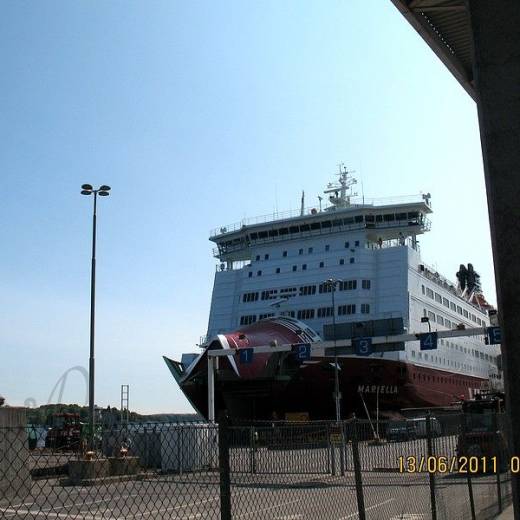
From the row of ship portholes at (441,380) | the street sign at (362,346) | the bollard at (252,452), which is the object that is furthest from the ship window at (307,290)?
the bollard at (252,452)

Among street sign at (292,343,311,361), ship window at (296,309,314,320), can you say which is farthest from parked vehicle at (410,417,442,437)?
ship window at (296,309,314,320)

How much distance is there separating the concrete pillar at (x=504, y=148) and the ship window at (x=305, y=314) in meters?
38.8

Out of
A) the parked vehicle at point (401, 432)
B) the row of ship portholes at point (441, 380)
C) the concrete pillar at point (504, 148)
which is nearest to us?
the concrete pillar at point (504, 148)

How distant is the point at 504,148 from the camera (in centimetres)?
573

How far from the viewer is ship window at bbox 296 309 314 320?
4441cm

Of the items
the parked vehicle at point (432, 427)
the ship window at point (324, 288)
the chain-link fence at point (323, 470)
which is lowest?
the chain-link fence at point (323, 470)

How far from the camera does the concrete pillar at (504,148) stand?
18.1 ft

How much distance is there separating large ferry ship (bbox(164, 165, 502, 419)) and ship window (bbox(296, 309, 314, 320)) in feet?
0.23

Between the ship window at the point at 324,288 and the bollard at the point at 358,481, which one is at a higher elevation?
the ship window at the point at 324,288

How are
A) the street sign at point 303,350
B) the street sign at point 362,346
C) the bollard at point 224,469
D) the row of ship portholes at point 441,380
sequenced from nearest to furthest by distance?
the bollard at point 224,469, the street sign at point 362,346, the street sign at point 303,350, the row of ship portholes at point 441,380
